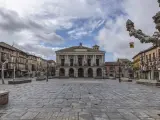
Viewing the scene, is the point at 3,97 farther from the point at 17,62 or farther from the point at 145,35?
the point at 17,62

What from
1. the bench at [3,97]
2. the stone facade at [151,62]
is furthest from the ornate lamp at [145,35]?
the stone facade at [151,62]

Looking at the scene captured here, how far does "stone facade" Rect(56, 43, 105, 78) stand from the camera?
107 metres

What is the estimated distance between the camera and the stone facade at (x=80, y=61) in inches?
4210

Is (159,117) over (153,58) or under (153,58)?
under

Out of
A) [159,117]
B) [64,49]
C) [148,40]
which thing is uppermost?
[64,49]

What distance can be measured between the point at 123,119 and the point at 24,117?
3194 mm

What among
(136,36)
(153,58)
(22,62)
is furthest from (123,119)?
(22,62)

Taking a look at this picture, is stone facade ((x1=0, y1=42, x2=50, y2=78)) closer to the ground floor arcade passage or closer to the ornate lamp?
the ground floor arcade passage

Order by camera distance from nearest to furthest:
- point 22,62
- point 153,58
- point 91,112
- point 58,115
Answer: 1. point 58,115
2. point 91,112
3. point 153,58
4. point 22,62

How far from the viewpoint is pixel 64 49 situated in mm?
109500

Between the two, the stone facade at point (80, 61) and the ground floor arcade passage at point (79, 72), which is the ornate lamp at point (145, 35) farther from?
the stone facade at point (80, 61)

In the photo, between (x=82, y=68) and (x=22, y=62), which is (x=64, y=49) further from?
(x=22, y=62)

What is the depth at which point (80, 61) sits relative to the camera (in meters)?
110

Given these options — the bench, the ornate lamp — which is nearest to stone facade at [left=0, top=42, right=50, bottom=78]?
the bench
